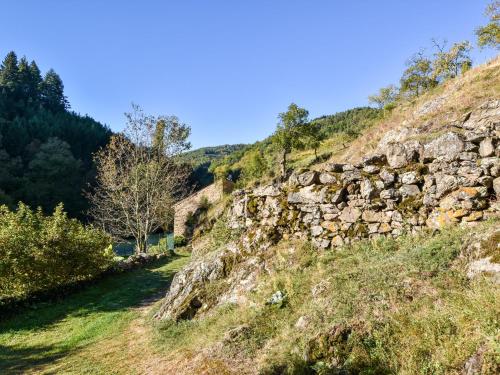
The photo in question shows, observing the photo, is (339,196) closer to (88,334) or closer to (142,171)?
(88,334)

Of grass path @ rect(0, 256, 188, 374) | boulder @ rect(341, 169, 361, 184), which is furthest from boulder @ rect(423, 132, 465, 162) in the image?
grass path @ rect(0, 256, 188, 374)

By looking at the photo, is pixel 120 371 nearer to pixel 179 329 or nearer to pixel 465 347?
pixel 179 329

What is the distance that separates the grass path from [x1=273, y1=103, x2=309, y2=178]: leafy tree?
2275cm

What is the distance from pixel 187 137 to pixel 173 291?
19578mm

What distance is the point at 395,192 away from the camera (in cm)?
716

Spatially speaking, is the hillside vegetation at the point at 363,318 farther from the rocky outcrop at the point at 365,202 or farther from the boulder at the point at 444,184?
the boulder at the point at 444,184

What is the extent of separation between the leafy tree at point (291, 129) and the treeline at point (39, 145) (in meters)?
22.2

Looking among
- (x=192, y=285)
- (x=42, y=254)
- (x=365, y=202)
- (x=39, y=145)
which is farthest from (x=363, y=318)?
(x=39, y=145)

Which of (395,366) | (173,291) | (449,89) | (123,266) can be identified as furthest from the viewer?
(449,89)

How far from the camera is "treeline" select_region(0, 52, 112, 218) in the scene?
4825 cm

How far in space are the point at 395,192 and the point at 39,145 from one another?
65122 millimetres

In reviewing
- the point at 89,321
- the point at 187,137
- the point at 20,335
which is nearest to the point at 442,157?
the point at 89,321

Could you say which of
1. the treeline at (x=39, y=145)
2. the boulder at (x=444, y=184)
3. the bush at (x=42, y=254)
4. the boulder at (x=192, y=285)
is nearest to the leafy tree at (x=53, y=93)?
the treeline at (x=39, y=145)

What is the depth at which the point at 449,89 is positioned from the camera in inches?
788
